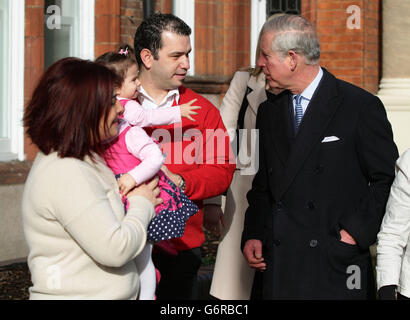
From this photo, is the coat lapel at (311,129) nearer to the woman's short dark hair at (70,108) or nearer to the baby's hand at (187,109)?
the baby's hand at (187,109)

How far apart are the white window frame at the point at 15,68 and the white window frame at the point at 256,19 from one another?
4.57 meters

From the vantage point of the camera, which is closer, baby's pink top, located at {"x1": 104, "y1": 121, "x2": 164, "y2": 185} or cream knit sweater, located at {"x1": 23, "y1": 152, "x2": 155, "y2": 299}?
cream knit sweater, located at {"x1": 23, "y1": 152, "x2": 155, "y2": 299}

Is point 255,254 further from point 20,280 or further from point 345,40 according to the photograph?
point 345,40

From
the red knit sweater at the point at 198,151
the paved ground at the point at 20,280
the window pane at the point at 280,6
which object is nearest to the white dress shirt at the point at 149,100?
the red knit sweater at the point at 198,151

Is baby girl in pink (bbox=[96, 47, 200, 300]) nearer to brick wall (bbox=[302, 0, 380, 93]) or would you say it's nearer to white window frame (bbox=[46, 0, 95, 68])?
white window frame (bbox=[46, 0, 95, 68])

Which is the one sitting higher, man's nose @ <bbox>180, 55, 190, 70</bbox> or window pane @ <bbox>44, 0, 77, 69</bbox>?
window pane @ <bbox>44, 0, 77, 69</bbox>

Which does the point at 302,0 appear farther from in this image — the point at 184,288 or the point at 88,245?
the point at 88,245

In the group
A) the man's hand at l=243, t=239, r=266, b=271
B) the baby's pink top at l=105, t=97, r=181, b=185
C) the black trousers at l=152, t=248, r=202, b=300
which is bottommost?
the black trousers at l=152, t=248, r=202, b=300

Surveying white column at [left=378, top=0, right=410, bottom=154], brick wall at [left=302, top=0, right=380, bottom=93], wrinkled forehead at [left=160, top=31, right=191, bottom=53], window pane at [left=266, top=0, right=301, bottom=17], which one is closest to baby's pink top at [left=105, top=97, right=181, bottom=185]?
wrinkled forehead at [left=160, top=31, right=191, bottom=53]

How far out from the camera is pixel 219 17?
11.8 metres

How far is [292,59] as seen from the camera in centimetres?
400

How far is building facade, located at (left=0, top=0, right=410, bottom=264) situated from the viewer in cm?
863

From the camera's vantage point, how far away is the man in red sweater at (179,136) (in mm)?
4195

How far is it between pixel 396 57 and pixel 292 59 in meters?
5.61
